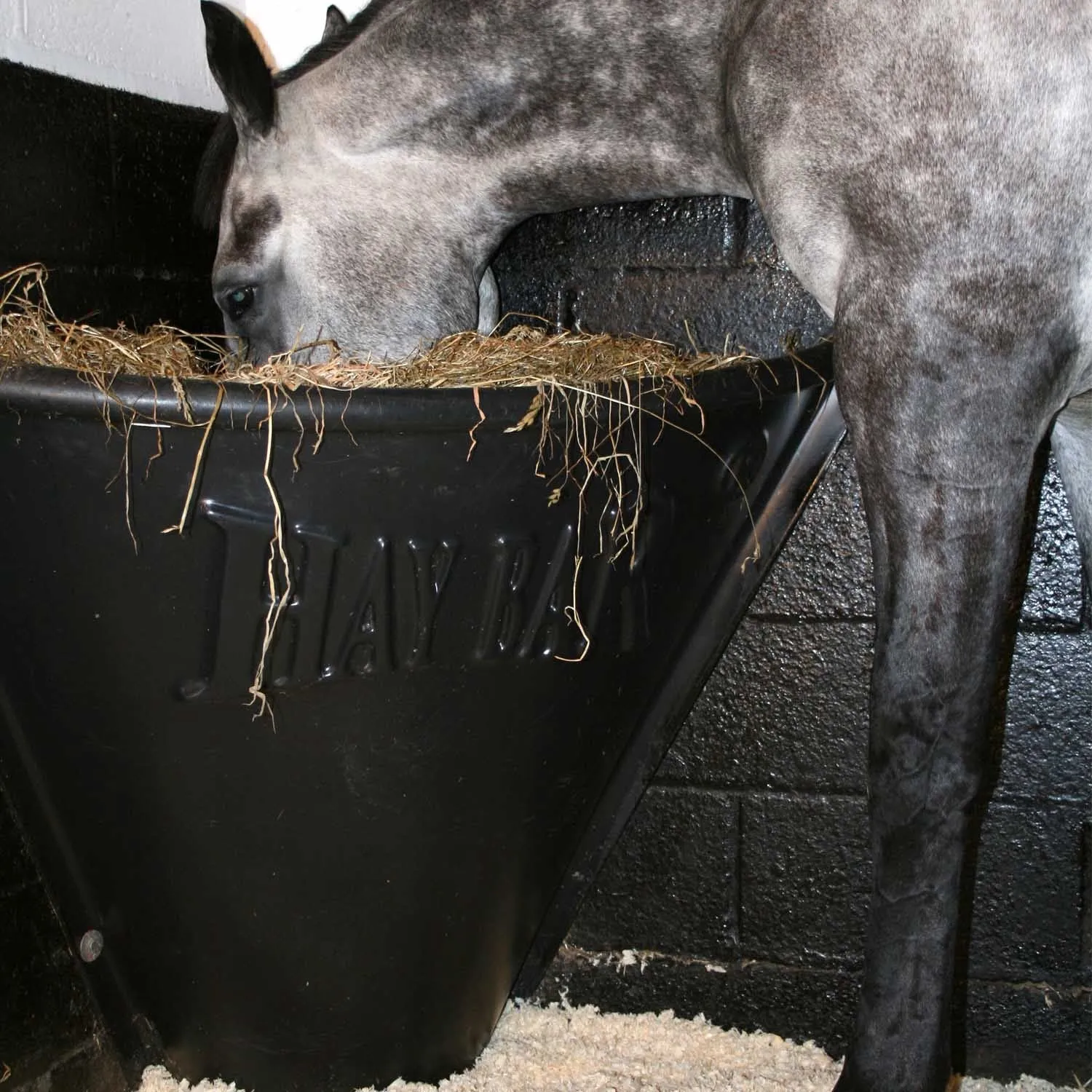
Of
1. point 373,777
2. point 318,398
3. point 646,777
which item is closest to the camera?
point 318,398

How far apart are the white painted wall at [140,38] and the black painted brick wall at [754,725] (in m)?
0.04

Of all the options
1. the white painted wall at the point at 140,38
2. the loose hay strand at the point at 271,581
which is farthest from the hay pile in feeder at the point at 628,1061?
the white painted wall at the point at 140,38

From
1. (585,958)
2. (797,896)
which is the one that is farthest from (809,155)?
(585,958)

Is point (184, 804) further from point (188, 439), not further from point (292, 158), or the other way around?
point (292, 158)

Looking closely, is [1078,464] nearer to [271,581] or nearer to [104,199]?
[271,581]

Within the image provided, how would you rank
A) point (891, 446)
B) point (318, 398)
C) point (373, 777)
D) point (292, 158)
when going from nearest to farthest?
point (318, 398) → point (891, 446) → point (373, 777) → point (292, 158)

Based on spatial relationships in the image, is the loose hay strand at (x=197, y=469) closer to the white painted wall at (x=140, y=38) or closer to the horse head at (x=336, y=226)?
the horse head at (x=336, y=226)

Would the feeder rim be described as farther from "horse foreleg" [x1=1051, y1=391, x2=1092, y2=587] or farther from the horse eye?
"horse foreleg" [x1=1051, y1=391, x2=1092, y2=587]

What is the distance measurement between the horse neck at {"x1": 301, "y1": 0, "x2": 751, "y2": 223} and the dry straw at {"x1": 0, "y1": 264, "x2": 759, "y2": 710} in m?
0.27

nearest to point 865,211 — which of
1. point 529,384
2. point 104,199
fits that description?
point 529,384

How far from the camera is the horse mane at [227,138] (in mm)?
1415

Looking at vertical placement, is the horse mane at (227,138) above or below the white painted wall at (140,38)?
below

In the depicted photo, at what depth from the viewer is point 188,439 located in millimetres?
917

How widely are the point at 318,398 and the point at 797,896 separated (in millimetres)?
1017
